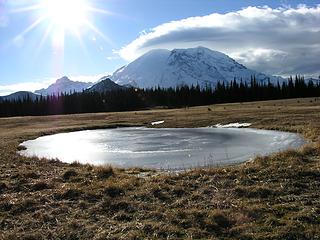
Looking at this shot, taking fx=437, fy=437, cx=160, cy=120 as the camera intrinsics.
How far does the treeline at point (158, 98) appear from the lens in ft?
506

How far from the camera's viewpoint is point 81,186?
15445 mm

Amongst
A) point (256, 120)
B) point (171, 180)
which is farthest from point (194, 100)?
point (171, 180)

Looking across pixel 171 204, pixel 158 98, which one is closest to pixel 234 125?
pixel 171 204

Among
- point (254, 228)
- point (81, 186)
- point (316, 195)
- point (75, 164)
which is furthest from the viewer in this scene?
point (75, 164)

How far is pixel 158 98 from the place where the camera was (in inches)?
6506

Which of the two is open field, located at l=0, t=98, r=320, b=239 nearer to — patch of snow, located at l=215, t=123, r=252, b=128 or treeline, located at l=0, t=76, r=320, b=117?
patch of snow, located at l=215, t=123, r=252, b=128

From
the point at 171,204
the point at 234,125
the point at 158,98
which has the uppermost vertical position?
the point at 158,98

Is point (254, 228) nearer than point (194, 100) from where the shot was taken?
Answer: Yes

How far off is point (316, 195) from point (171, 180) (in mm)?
5210

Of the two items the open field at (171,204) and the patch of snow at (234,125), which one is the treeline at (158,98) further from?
the open field at (171,204)

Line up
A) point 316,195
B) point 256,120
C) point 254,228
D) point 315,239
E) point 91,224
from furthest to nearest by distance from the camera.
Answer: point 256,120, point 316,195, point 91,224, point 254,228, point 315,239

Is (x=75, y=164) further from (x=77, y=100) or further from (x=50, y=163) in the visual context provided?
(x=77, y=100)

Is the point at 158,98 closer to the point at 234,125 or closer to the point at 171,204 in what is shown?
the point at 234,125

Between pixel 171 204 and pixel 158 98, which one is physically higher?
pixel 158 98
